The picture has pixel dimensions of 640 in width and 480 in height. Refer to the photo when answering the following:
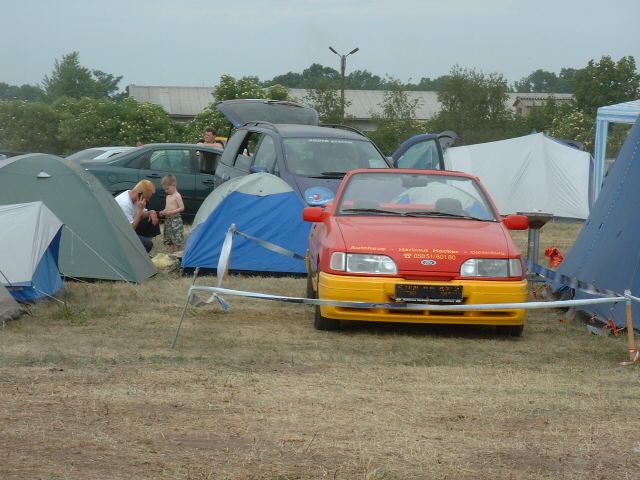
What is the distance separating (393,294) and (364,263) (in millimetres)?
359

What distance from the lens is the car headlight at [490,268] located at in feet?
29.9

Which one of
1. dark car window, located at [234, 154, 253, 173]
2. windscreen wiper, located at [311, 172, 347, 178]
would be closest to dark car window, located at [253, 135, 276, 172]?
dark car window, located at [234, 154, 253, 173]

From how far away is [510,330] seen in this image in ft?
31.1

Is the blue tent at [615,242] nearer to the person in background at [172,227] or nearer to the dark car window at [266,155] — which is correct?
the dark car window at [266,155]

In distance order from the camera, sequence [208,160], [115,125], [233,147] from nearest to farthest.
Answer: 1. [233,147]
2. [208,160]
3. [115,125]

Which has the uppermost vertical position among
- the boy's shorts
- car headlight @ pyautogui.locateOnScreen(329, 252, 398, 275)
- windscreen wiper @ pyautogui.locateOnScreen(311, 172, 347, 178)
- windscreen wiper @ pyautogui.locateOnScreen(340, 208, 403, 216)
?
windscreen wiper @ pyautogui.locateOnScreen(340, 208, 403, 216)

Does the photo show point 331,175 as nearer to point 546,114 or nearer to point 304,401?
point 304,401

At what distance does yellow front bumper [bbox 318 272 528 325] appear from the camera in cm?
901

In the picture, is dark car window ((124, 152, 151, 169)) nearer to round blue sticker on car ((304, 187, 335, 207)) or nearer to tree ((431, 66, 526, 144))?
round blue sticker on car ((304, 187, 335, 207))

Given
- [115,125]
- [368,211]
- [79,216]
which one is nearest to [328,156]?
[79,216]

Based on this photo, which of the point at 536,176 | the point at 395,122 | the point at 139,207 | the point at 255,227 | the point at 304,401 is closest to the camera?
the point at 304,401

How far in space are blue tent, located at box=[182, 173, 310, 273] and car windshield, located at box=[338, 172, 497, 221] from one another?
275 centimetres

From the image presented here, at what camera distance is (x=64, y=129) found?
57.5 metres

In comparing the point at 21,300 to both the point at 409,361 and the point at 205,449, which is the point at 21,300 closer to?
the point at 409,361
